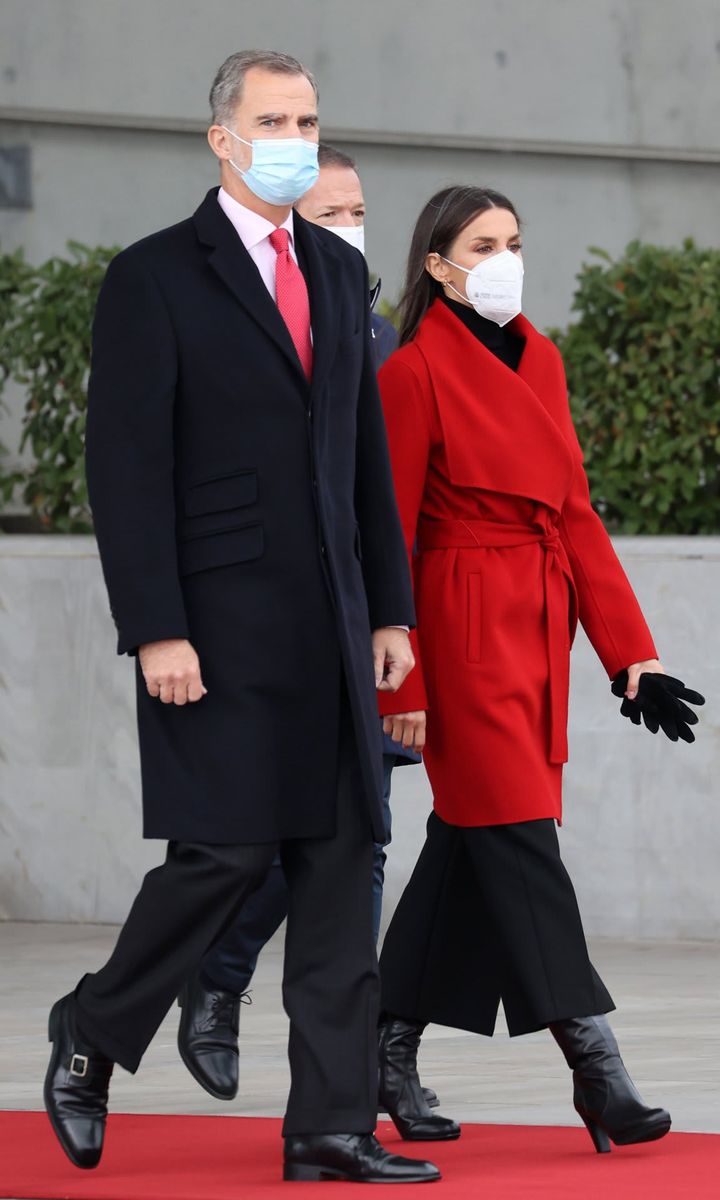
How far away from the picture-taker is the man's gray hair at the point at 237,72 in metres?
4.32

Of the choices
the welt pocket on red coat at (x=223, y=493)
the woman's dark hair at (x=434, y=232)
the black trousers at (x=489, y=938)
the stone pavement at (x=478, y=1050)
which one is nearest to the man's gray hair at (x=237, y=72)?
the woman's dark hair at (x=434, y=232)

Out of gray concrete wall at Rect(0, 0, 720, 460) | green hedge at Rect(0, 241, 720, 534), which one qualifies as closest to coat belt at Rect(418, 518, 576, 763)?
green hedge at Rect(0, 241, 720, 534)

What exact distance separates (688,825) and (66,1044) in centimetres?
340

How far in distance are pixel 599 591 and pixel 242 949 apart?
43.8 inches

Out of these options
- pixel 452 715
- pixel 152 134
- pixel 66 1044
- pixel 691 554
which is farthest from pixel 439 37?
pixel 66 1044

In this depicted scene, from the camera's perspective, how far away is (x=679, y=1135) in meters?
4.59

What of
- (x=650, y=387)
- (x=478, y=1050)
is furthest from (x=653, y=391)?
(x=478, y=1050)

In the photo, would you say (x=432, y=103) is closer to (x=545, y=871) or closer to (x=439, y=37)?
(x=439, y=37)

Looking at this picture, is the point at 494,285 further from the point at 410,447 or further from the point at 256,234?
the point at 256,234

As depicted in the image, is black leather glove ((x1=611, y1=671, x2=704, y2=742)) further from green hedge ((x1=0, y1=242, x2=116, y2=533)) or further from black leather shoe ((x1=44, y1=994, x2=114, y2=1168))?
green hedge ((x1=0, y1=242, x2=116, y2=533))

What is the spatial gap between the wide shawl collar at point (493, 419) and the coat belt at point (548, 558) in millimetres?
73

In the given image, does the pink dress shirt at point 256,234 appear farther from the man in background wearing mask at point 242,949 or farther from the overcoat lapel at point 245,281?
the man in background wearing mask at point 242,949

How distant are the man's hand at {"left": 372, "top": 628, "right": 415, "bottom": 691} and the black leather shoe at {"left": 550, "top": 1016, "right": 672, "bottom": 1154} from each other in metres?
0.71

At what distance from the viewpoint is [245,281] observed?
4258 mm
